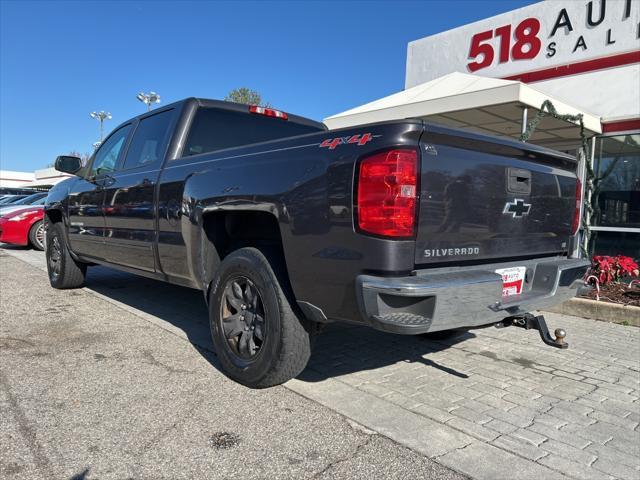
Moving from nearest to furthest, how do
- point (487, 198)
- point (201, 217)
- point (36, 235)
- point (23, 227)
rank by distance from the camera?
1. point (487, 198)
2. point (201, 217)
3. point (23, 227)
4. point (36, 235)

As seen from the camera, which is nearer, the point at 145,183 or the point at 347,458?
the point at 347,458

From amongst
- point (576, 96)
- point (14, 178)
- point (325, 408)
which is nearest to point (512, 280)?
point (325, 408)

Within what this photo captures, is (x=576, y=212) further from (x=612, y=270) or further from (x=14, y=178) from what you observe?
(x=14, y=178)

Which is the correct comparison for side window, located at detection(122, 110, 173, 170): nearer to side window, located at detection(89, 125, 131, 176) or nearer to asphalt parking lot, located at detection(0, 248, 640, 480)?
side window, located at detection(89, 125, 131, 176)

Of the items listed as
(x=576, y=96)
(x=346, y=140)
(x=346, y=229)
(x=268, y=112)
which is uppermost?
(x=576, y=96)

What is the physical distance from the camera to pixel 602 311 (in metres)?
5.60

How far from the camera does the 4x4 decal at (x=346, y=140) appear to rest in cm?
234

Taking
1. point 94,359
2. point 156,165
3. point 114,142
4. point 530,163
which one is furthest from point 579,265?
point 114,142

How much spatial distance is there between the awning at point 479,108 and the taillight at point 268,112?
12.1ft

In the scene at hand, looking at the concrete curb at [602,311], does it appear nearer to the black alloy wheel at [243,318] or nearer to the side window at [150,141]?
the black alloy wheel at [243,318]

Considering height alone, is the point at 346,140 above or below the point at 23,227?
above

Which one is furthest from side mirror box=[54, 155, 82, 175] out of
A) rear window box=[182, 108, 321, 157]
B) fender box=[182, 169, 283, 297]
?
fender box=[182, 169, 283, 297]

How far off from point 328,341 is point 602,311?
11.6 feet

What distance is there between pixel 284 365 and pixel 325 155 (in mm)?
1264
